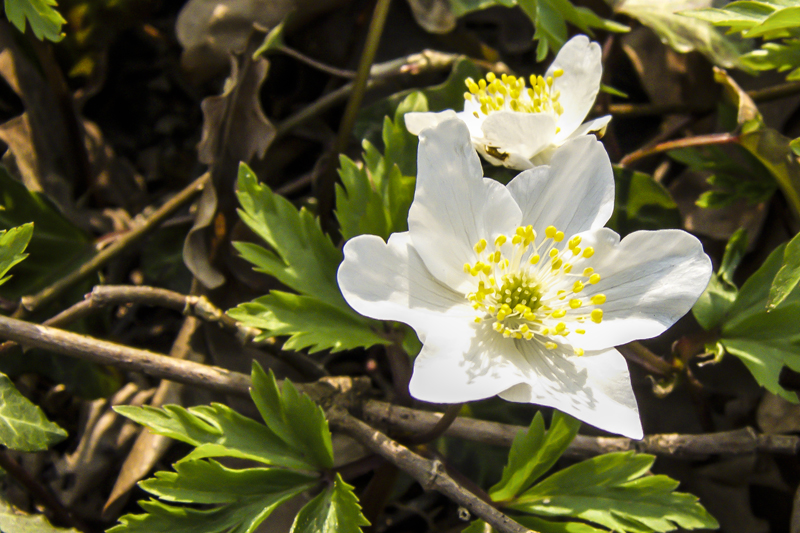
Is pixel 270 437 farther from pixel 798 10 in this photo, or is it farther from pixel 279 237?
pixel 798 10

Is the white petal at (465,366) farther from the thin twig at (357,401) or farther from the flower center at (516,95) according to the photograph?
the flower center at (516,95)

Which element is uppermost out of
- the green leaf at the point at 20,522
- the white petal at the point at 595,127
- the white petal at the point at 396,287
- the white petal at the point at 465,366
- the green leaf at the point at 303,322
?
the white petal at the point at 595,127

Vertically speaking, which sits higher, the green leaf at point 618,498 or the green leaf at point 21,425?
the green leaf at point 21,425

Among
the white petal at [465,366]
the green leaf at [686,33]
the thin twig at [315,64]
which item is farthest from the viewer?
the thin twig at [315,64]

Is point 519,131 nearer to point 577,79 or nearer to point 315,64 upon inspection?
point 577,79

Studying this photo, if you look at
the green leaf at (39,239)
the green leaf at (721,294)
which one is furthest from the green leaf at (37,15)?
the green leaf at (721,294)

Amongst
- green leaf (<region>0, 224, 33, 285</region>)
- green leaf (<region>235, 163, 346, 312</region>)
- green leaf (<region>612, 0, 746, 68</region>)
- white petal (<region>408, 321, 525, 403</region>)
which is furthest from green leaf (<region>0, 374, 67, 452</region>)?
green leaf (<region>612, 0, 746, 68</region>)

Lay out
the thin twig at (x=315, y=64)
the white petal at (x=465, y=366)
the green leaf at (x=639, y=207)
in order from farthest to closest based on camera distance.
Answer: the thin twig at (x=315, y=64)
the green leaf at (x=639, y=207)
the white petal at (x=465, y=366)
